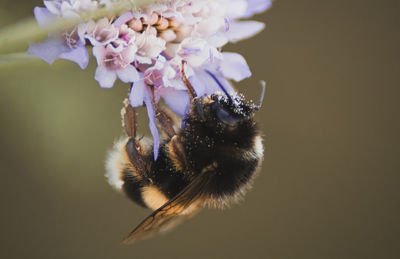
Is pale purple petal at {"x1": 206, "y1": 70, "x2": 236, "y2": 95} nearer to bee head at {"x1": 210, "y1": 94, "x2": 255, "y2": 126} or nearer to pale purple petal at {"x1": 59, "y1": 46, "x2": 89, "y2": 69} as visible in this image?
bee head at {"x1": 210, "y1": 94, "x2": 255, "y2": 126}

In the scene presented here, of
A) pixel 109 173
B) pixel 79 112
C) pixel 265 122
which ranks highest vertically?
pixel 79 112

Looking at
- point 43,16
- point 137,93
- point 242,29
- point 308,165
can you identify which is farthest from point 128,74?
point 308,165

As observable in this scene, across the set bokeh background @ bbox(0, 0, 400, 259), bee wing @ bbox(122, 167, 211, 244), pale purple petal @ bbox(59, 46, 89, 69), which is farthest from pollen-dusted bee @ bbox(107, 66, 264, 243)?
bokeh background @ bbox(0, 0, 400, 259)

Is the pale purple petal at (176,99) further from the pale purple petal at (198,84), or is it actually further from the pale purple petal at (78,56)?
the pale purple petal at (78,56)

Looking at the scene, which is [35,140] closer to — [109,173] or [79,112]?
[79,112]

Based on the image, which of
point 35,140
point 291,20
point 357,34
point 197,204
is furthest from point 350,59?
point 197,204

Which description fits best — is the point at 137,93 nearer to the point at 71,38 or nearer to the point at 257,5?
the point at 71,38
